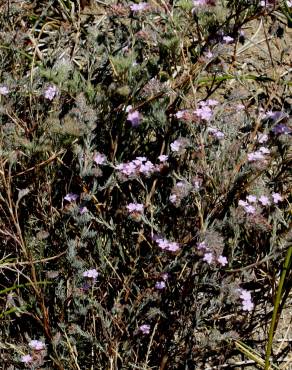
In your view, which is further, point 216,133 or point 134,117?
point 134,117

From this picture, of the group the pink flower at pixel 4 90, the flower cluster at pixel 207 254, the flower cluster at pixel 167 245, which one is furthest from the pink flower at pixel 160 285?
the pink flower at pixel 4 90

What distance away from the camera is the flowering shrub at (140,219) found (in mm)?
2463

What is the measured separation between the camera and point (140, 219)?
2.49 m

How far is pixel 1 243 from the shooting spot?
2861mm

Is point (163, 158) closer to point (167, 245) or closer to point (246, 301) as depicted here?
point (167, 245)

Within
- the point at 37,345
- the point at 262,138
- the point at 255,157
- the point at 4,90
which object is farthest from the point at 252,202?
the point at 4,90

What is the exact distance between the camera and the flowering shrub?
246cm

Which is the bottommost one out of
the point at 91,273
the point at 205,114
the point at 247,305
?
the point at 247,305

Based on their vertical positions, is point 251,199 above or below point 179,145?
below

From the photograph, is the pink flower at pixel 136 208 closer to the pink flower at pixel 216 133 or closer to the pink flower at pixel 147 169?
the pink flower at pixel 147 169

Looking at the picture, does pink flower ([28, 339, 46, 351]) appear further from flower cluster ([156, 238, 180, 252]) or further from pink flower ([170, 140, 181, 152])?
pink flower ([170, 140, 181, 152])

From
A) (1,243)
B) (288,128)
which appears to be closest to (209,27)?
(288,128)

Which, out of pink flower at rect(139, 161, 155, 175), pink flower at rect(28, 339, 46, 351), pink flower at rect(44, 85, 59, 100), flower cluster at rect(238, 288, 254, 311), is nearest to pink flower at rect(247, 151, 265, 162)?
pink flower at rect(139, 161, 155, 175)

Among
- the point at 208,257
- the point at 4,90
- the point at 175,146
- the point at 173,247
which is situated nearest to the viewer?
the point at 208,257
